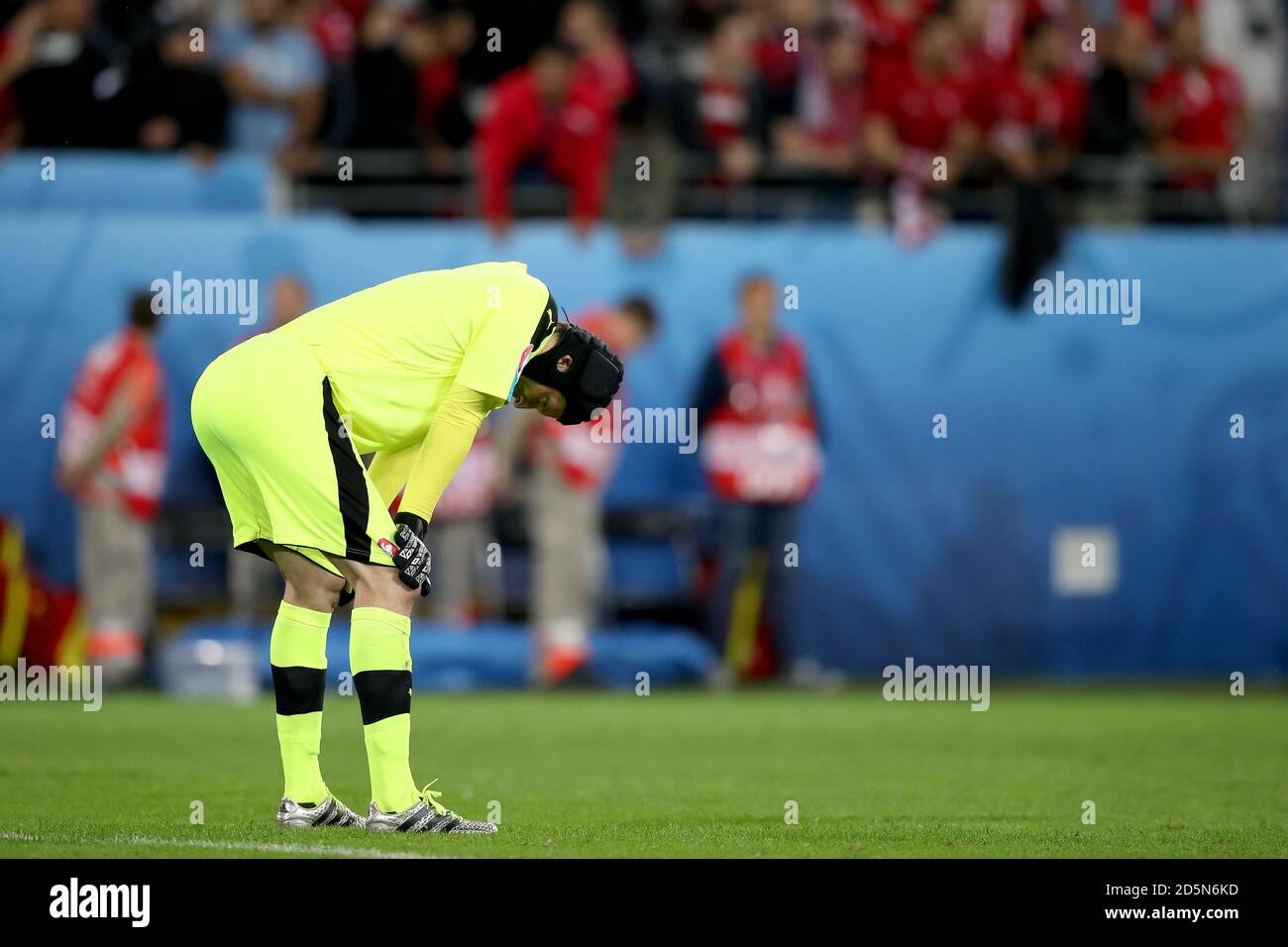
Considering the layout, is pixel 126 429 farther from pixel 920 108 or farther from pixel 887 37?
pixel 887 37

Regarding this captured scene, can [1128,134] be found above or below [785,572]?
above

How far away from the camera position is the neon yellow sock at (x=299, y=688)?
7801 millimetres

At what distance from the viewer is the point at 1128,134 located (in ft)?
62.5

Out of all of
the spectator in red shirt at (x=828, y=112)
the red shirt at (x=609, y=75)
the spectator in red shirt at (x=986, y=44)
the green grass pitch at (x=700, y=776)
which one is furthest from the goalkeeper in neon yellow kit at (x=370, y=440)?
the spectator in red shirt at (x=986, y=44)

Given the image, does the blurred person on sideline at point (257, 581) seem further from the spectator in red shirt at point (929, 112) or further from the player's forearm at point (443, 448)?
the player's forearm at point (443, 448)

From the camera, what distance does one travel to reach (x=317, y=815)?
7.82 metres

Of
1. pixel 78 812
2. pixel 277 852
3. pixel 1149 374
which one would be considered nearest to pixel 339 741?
pixel 78 812

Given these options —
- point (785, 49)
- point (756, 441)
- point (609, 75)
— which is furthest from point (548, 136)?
point (756, 441)

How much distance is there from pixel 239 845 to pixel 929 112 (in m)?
12.9

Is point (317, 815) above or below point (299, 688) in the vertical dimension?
below

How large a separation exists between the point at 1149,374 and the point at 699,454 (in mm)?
4066

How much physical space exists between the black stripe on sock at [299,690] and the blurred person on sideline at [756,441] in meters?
9.33
